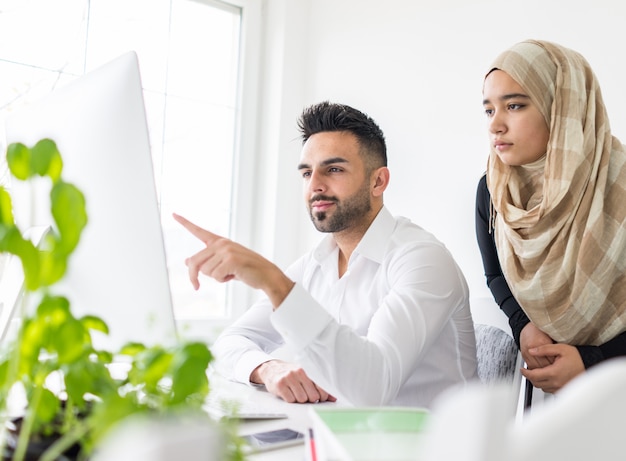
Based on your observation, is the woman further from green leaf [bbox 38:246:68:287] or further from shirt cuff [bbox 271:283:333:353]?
green leaf [bbox 38:246:68:287]

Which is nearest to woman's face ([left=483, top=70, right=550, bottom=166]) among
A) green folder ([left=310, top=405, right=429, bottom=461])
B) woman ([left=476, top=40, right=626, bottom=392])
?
woman ([left=476, top=40, right=626, bottom=392])

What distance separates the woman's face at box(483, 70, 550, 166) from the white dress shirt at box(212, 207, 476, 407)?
0.37 m

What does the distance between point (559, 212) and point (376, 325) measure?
73 centimetres

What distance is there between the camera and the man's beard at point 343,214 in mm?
1709

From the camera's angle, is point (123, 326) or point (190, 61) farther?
point (190, 61)

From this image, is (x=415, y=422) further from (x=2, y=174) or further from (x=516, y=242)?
(x=2, y=174)

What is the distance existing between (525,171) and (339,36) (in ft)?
5.03

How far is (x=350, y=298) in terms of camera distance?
5.29 feet

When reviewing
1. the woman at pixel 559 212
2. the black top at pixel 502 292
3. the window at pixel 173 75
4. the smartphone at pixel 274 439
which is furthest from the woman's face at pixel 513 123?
the window at pixel 173 75

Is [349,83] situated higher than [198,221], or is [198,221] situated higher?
[349,83]

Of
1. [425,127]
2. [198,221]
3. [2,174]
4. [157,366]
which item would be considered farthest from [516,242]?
[2,174]

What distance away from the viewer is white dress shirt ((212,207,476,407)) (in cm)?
113

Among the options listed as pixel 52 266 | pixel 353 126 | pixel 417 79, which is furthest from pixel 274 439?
pixel 417 79

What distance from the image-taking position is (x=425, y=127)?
8.30 ft
